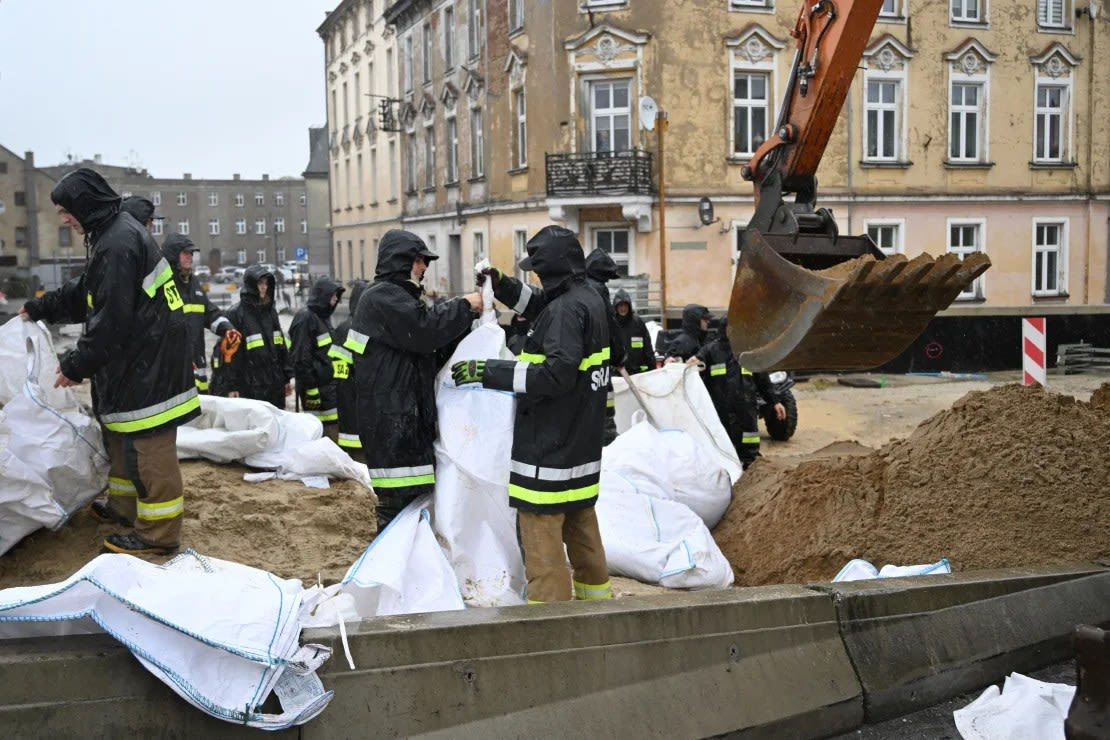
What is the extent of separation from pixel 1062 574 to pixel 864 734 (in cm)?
149

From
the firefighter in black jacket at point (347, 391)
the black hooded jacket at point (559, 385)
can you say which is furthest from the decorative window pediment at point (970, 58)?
the black hooded jacket at point (559, 385)

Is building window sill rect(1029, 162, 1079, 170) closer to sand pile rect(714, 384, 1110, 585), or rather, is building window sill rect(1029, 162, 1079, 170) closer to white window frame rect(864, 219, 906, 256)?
white window frame rect(864, 219, 906, 256)

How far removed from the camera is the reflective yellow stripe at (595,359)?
189 inches

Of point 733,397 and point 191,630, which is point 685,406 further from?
point 191,630

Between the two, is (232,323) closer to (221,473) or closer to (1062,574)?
(221,473)

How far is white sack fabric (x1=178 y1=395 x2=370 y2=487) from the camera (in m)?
6.99

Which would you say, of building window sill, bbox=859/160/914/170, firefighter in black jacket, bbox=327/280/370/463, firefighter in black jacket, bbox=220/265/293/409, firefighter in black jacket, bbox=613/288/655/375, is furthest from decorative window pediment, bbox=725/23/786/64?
firefighter in black jacket, bbox=327/280/370/463

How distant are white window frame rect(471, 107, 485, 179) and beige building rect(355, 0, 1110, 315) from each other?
350 mm

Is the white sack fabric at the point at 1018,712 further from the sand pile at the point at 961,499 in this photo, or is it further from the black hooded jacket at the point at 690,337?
the black hooded jacket at the point at 690,337

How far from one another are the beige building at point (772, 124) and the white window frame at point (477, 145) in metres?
0.35

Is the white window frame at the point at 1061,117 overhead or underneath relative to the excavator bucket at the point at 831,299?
overhead

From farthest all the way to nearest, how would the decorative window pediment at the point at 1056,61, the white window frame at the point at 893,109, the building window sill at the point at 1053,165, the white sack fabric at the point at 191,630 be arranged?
the building window sill at the point at 1053,165
the decorative window pediment at the point at 1056,61
the white window frame at the point at 893,109
the white sack fabric at the point at 191,630

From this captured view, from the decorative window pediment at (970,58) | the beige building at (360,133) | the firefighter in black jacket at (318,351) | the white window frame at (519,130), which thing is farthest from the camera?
the beige building at (360,133)

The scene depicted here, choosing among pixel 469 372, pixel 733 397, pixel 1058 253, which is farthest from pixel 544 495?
pixel 1058 253
